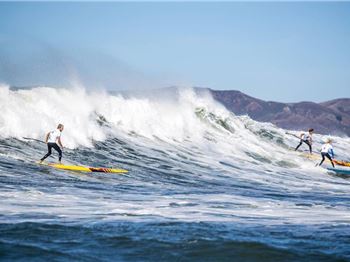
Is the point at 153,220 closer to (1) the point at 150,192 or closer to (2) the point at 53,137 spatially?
(1) the point at 150,192

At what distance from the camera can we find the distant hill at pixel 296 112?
12950 centimetres

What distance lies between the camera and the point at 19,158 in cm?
1307

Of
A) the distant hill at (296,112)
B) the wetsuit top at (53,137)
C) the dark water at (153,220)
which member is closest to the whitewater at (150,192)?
the dark water at (153,220)

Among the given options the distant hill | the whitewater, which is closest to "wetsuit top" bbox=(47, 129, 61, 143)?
the whitewater

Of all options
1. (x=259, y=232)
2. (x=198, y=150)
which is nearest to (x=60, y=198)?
(x=259, y=232)

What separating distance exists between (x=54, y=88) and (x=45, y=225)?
→ 16.4 m

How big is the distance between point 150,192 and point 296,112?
138m

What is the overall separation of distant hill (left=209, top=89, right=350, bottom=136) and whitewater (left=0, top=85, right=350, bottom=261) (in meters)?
104

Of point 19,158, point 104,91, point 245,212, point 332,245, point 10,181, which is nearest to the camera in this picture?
point 332,245

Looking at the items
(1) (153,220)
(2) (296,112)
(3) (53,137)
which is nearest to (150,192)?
(1) (153,220)

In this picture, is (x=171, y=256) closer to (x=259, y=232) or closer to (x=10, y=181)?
(x=259, y=232)

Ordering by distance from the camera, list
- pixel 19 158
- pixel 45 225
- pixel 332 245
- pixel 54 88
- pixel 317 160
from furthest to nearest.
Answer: pixel 317 160 → pixel 54 88 → pixel 19 158 → pixel 45 225 → pixel 332 245

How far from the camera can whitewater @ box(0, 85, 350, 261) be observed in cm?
530

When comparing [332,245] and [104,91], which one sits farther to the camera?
[104,91]
